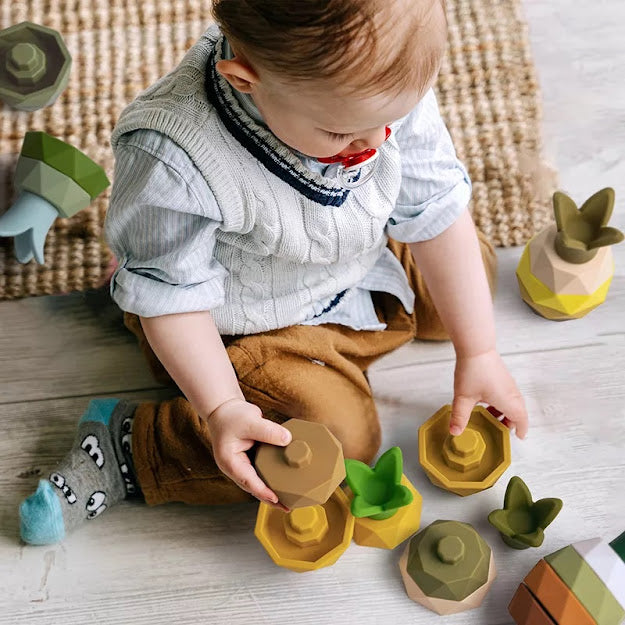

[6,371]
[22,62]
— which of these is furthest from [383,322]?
[22,62]

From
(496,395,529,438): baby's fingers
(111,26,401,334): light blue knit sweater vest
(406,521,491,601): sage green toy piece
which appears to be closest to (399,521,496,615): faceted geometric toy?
(406,521,491,601): sage green toy piece

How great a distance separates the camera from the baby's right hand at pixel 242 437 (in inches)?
25.8

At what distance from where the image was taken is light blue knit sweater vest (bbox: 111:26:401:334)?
59cm

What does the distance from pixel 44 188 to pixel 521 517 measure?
580 millimetres

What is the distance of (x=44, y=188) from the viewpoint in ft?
2.91

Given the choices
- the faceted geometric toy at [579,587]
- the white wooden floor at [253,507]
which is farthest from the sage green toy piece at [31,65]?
the faceted geometric toy at [579,587]

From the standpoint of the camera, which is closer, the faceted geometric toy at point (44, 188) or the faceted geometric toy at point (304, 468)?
the faceted geometric toy at point (304, 468)

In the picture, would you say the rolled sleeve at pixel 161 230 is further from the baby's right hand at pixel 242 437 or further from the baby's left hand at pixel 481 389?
the baby's left hand at pixel 481 389

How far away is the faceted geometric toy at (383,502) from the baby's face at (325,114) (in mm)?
299

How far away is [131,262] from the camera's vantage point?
65cm

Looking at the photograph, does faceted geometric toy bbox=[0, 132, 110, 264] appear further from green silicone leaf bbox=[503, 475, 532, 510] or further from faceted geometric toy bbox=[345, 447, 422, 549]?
green silicone leaf bbox=[503, 475, 532, 510]

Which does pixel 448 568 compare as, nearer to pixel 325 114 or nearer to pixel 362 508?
pixel 362 508

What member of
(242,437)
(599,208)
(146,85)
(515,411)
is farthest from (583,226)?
(146,85)

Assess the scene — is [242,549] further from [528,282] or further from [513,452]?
[528,282]
